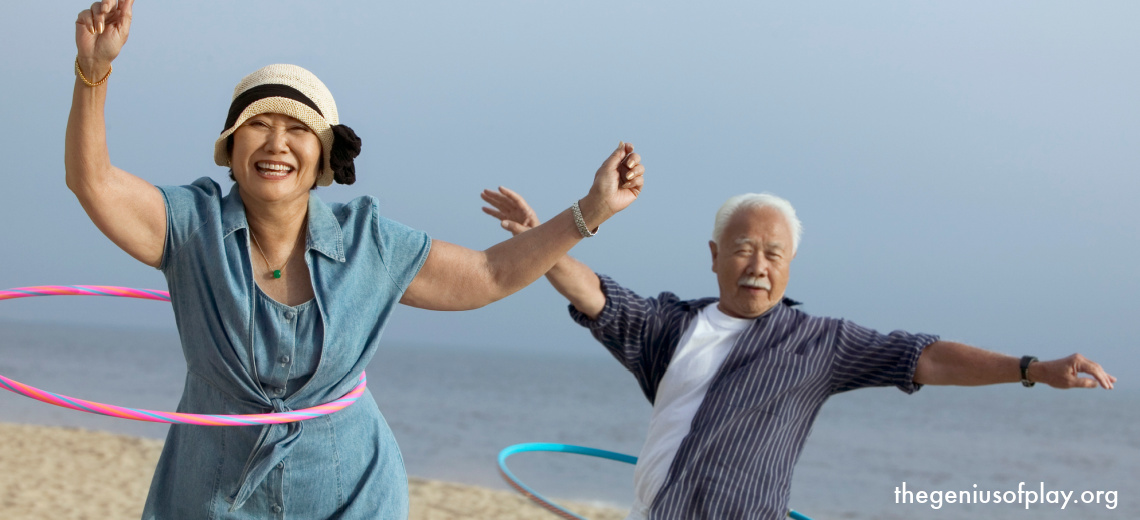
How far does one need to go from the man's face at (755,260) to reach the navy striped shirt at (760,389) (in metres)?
0.09

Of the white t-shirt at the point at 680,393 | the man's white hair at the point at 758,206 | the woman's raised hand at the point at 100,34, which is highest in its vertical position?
the man's white hair at the point at 758,206

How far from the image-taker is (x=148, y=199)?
2596mm

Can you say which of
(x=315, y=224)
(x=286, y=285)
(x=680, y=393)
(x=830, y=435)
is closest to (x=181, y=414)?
(x=286, y=285)

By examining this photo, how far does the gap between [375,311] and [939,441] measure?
69.0 feet

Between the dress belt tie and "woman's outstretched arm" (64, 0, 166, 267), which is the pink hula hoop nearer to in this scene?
the dress belt tie

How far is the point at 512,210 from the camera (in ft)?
13.2

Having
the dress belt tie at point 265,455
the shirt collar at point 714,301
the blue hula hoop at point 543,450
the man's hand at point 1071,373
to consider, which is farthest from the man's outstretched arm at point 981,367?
the dress belt tie at point 265,455

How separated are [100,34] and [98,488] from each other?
800 centimetres

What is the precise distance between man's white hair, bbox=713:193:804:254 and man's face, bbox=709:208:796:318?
0.09 feet

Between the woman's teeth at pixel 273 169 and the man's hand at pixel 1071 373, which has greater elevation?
the man's hand at pixel 1071 373

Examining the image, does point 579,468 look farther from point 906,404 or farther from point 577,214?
point 906,404

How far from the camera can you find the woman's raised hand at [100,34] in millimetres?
2314

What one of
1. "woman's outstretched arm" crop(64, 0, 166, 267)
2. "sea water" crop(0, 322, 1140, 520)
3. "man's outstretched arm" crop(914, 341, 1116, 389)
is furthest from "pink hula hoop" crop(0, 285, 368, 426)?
"sea water" crop(0, 322, 1140, 520)

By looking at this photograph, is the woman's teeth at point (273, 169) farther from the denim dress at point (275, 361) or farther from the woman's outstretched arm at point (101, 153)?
the woman's outstretched arm at point (101, 153)
